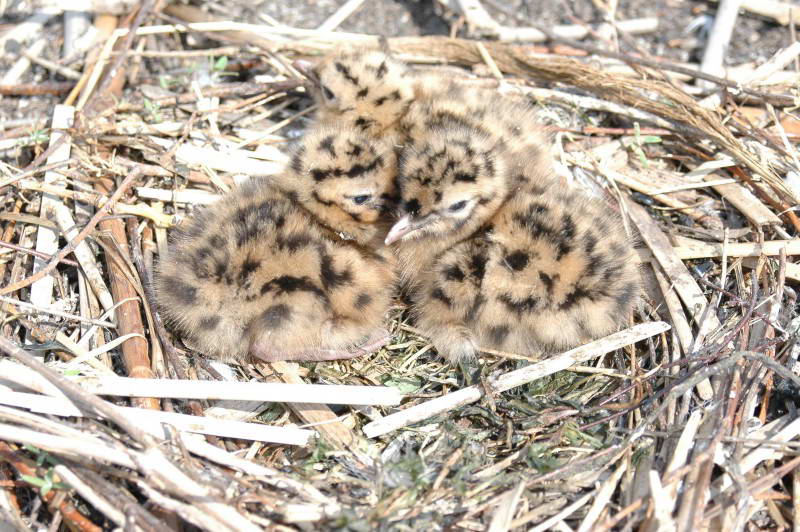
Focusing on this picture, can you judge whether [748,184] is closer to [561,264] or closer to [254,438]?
[561,264]

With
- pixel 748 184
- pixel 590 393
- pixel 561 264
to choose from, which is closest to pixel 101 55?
pixel 561 264

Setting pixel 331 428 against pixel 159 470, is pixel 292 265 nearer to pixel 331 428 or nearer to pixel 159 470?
pixel 331 428

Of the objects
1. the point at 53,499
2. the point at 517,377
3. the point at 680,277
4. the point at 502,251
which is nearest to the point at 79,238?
the point at 53,499

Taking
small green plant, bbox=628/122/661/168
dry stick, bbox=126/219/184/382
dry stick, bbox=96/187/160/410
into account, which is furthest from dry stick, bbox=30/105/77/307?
small green plant, bbox=628/122/661/168

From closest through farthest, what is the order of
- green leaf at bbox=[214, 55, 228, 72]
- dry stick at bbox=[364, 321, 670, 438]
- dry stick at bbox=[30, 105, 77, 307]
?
dry stick at bbox=[364, 321, 670, 438] → dry stick at bbox=[30, 105, 77, 307] → green leaf at bbox=[214, 55, 228, 72]

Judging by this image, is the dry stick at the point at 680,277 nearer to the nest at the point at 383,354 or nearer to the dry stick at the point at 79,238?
the nest at the point at 383,354

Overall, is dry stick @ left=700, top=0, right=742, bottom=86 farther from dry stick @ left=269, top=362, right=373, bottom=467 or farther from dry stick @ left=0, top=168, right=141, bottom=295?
dry stick @ left=0, top=168, right=141, bottom=295
